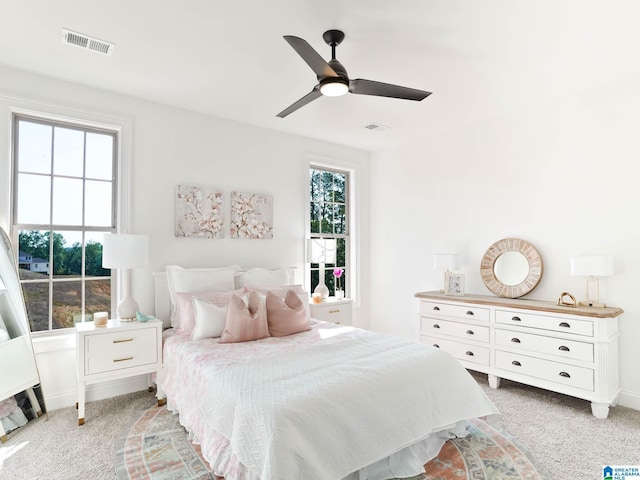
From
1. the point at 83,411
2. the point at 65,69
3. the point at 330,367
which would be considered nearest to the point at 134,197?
the point at 65,69

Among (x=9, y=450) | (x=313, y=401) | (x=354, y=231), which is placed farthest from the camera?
(x=354, y=231)

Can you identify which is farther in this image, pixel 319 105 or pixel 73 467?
pixel 319 105

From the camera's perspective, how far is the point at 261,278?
4.03 m

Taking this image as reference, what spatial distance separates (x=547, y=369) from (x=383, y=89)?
268 cm

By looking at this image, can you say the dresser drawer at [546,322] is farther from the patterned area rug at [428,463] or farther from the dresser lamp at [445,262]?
the patterned area rug at [428,463]

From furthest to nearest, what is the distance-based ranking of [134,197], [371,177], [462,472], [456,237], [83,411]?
[371,177] → [456,237] → [134,197] → [83,411] → [462,472]

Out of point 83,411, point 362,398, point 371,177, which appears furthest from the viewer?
point 371,177

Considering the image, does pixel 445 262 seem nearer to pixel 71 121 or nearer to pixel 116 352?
pixel 116 352

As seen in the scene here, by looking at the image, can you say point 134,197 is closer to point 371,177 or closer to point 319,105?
point 319,105

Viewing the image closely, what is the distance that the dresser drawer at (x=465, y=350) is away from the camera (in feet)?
12.1

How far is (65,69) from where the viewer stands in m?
3.05

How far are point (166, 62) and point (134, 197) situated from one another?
4.23ft

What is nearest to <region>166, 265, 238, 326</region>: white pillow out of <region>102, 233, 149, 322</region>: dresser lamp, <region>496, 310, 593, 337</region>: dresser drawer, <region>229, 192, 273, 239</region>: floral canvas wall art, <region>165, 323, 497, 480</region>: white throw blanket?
<region>102, 233, 149, 322</region>: dresser lamp

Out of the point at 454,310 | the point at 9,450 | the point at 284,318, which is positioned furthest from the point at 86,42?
the point at 454,310
